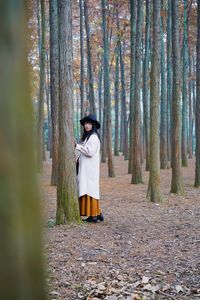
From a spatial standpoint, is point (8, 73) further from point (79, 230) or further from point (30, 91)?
point (79, 230)

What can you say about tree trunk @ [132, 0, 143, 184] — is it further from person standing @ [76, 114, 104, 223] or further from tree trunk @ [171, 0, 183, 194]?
person standing @ [76, 114, 104, 223]

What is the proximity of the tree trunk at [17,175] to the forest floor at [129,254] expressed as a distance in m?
2.74

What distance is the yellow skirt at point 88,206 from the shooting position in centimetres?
767

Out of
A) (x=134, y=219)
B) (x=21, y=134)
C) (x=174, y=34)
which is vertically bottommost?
(x=134, y=219)

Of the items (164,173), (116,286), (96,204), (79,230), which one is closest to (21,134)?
(116,286)

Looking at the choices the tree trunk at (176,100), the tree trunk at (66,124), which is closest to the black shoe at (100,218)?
the tree trunk at (66,124)

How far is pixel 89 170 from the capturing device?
7734mm

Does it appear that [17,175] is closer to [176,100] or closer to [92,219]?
[92,219]

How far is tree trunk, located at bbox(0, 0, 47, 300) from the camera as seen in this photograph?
0.90 m

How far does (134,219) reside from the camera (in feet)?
26.8

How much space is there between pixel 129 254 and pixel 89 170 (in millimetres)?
2397

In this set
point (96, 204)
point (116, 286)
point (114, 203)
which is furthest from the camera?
point (114, 203)

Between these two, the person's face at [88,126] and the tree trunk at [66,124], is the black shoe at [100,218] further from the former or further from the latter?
the person's face at [88,126]

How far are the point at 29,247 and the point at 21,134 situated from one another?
244 millimetres
